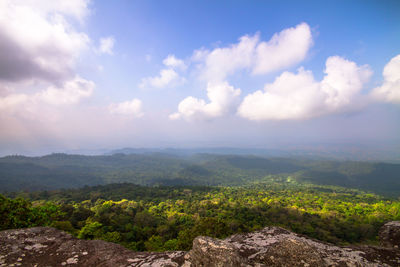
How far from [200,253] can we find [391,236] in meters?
8.80

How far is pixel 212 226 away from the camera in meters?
21.3

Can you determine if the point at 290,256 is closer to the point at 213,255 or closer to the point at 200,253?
the point at 213,255

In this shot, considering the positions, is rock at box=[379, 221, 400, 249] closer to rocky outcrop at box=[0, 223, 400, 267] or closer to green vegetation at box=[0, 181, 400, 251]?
rocky outcrop at box=[0, 223, 400, 267]

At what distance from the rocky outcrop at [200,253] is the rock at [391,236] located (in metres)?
0.04

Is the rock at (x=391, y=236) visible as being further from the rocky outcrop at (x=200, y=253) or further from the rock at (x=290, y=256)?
the rock at (x=290, y=256)

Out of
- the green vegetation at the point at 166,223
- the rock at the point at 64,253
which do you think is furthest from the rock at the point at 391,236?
the green vegetation at the point at 166,223

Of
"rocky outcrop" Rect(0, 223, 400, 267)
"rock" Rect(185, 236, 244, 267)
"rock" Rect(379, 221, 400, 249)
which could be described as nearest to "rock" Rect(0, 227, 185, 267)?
"rocky outcrop" Rect(0, 223, 400, 267)

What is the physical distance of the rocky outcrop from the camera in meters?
4.51

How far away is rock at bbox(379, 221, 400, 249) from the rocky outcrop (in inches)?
1.5

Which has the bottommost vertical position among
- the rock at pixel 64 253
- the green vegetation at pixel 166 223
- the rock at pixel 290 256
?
the green vegetation at pixel 166 223

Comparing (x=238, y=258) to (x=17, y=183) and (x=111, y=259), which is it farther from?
(x=17, y=183)

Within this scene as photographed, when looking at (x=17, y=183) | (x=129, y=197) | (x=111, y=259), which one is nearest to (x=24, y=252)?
(x=111, y=259)

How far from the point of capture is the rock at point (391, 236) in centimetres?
630

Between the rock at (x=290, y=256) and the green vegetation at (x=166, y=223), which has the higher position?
the rock at (x=290, y=256)
